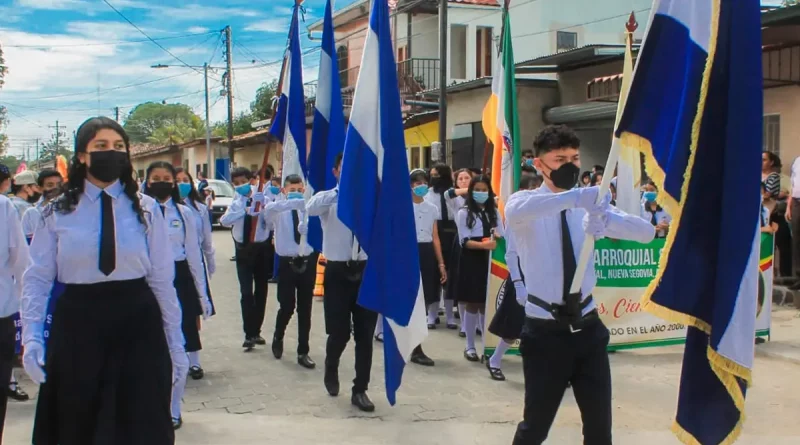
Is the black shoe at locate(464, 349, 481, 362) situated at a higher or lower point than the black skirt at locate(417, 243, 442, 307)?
lower

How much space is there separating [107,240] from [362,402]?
10.2ft

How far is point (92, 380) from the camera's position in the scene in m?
3.57

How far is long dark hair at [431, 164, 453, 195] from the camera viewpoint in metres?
9.43

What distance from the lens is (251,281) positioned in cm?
870

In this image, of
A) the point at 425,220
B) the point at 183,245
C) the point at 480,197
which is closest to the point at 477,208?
the point at 480,197

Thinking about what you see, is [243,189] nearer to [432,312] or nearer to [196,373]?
[196,373]

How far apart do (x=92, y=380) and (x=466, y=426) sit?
300 centimetres

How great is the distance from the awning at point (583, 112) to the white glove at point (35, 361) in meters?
12.5

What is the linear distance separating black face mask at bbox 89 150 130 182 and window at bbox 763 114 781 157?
1106 centimetres

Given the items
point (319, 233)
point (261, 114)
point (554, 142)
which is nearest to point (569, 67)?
point (319, 233)

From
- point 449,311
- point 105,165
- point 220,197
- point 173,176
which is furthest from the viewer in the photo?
point 220,197

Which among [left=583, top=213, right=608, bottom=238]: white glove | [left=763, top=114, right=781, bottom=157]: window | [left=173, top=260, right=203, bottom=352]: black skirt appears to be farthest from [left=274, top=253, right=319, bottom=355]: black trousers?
[left=763, top=114, right=781, bottom=157]: window

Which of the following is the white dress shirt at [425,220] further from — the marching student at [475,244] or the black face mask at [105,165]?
the black face mask at [105,165]

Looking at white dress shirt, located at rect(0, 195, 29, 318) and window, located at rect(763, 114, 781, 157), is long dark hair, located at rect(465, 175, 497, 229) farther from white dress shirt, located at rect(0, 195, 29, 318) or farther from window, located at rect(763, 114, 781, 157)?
window, located at rect(763, 114, 781, 157)
